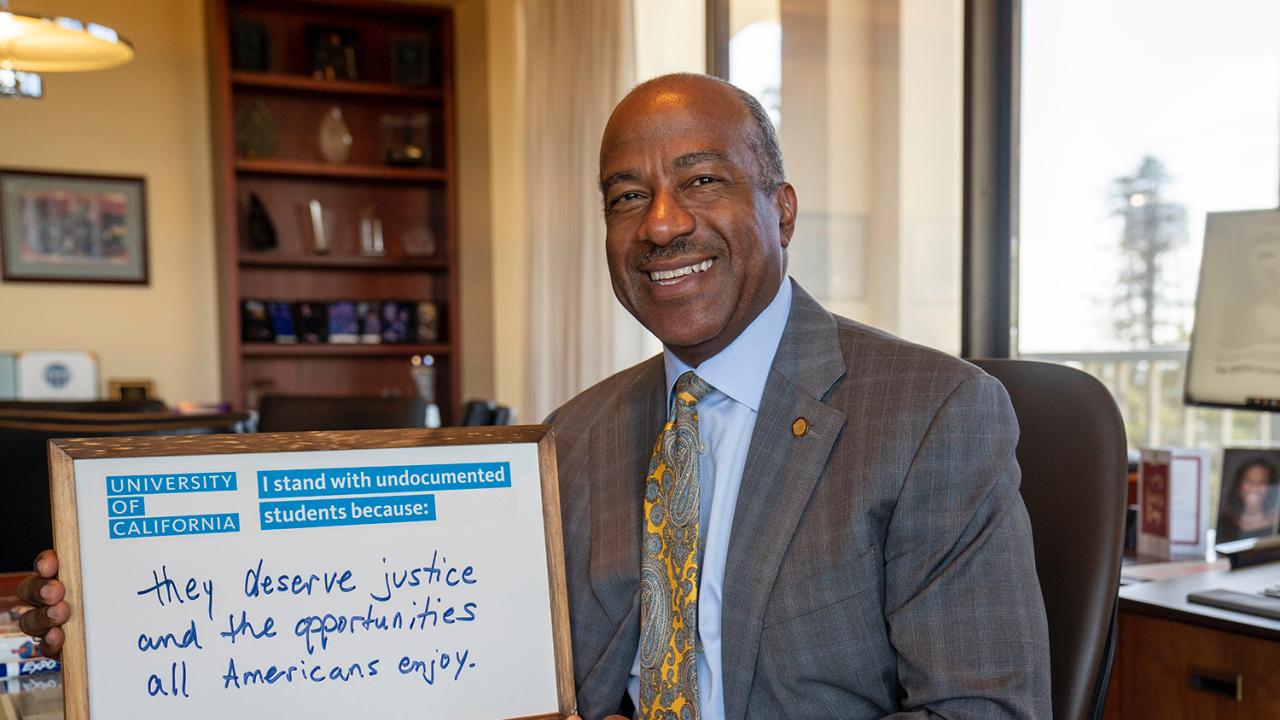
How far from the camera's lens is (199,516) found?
0.98m

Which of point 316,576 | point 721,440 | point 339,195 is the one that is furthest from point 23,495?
point 339,195

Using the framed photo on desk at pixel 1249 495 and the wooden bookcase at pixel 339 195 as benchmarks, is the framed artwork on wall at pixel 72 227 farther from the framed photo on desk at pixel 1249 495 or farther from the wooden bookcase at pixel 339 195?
the framed photo on desk at pixel 1249 495

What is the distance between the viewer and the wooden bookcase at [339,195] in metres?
4.70

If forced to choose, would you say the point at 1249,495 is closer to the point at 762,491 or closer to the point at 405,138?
the point at 762,491

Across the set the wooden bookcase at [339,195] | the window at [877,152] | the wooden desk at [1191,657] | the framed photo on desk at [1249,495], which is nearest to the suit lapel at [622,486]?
the wooden desk at [1191,657]

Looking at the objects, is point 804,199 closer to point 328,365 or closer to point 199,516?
point 199,516

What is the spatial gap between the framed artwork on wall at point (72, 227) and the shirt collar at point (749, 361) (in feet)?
14.5

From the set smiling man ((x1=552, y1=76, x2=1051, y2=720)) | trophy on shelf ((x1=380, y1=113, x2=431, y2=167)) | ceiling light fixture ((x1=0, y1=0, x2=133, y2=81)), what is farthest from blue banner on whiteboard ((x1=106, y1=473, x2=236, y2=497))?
trophy on shelf ((x1=380, y1=113, x2=431, y2=167))

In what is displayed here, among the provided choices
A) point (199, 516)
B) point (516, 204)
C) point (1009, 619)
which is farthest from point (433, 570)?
point (516, 204)

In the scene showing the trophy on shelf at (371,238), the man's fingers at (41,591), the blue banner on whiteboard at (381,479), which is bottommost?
the man's fingers at (41,591)

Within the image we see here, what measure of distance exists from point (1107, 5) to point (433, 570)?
208 cm

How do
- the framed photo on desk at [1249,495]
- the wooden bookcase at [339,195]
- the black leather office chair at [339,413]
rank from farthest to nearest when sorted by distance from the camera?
1. the wooden bookcase at [339,195]
2. the black leather office chair at [339,413]
3. the framed photo on desk at [1249,495]

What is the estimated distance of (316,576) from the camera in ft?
3.28

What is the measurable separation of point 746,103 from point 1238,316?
97 cm
